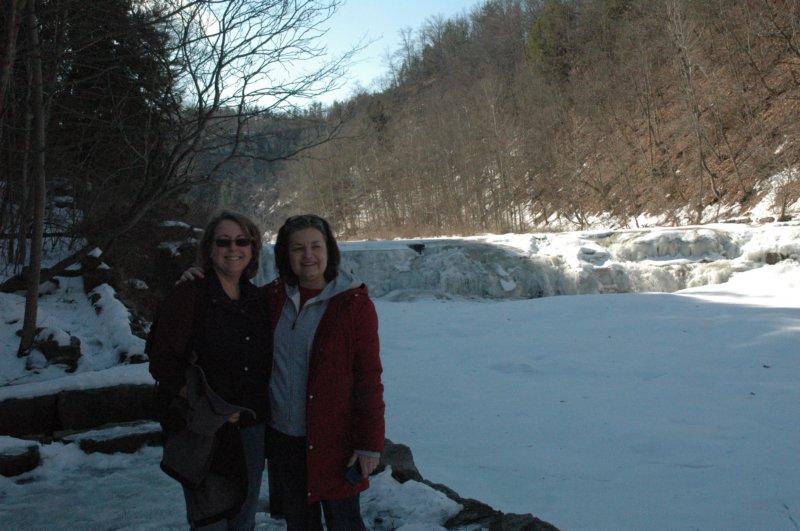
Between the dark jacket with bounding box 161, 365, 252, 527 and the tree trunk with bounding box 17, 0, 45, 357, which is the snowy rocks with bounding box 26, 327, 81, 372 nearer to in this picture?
the tree trunk with bounding box 17, 0, 45, 357

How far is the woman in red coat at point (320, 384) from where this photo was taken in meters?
2.05

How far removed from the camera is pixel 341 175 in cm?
4459

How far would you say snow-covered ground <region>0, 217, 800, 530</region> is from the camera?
12.0ft

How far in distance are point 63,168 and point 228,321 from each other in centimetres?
804

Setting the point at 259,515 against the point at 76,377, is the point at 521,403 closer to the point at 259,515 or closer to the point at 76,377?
the point at 259,515

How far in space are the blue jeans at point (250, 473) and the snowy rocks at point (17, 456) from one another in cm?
268

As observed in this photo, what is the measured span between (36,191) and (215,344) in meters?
5.49

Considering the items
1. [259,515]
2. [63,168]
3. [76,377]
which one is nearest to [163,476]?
[259,515]

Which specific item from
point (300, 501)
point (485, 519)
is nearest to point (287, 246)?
point (300, 501)

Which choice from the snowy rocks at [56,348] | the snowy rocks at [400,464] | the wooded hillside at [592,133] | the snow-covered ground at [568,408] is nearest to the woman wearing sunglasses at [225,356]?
the snow-covered ground at [568,408]

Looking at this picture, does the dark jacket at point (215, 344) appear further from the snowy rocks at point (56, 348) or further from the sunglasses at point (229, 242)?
the snowy rocks at point (56, 348)

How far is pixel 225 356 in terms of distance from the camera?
213 centimetres

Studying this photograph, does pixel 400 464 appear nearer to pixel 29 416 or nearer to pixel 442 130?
pixel 29 416

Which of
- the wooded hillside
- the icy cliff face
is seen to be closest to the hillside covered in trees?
the wooded hillside
